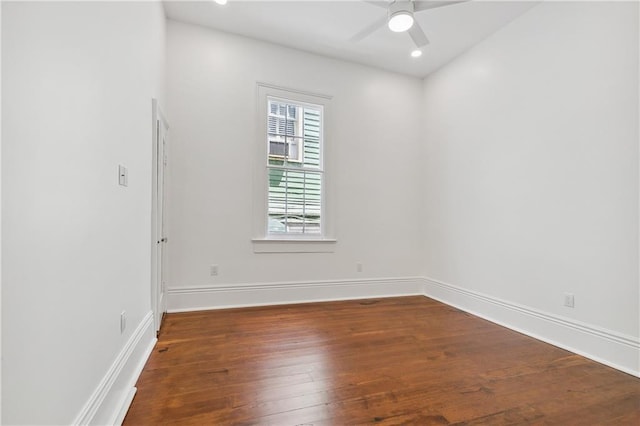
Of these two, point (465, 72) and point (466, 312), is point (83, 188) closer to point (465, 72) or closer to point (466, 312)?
point (466, 312)

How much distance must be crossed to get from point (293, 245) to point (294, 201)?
1.91ft

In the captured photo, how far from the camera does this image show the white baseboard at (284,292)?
3.35 metres

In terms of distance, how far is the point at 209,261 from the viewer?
3.44 m

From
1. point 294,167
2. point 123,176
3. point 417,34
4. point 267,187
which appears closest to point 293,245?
point 267,187

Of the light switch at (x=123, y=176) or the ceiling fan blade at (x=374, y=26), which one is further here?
the ceiling fan blade at (x=374, y=26)

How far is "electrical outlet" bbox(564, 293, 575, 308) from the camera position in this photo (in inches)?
101

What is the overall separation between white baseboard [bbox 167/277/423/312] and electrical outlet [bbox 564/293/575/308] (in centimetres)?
192

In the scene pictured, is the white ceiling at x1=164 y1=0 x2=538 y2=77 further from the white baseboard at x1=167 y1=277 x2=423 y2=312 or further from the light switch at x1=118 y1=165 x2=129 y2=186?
the white baseboard at x1=167 y1=277 x2=423 y2=312

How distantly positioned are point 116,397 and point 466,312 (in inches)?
137

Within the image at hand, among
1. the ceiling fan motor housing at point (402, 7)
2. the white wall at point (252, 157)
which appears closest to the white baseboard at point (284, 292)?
the white wall at point (252, 157)

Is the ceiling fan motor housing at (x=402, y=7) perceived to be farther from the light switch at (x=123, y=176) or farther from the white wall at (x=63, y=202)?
the light switch at (x=123, y=176)

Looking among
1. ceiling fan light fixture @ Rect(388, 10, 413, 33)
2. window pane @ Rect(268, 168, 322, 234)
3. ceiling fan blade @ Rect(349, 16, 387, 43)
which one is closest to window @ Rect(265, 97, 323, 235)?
window pane @ Rect(268, 168, 322, 234)

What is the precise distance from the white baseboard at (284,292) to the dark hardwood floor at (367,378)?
0.36 metres

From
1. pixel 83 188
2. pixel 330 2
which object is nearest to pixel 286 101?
pixel 330 2
